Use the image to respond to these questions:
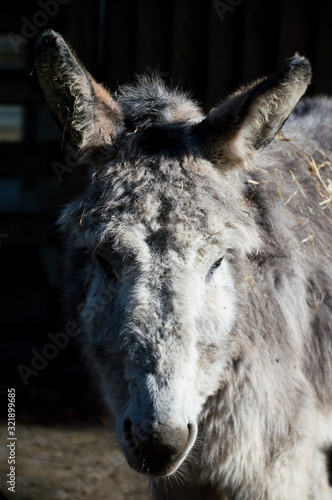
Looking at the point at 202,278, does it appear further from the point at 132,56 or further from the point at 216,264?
the point at 132,56

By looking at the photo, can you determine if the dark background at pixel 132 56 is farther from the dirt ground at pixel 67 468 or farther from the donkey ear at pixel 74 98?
the donkey ear at pixel 74 98

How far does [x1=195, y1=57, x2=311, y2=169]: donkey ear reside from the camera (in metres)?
2.69

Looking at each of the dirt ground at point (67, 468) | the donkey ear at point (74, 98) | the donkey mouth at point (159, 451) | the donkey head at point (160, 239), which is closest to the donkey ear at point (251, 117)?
the donkey head at point (160, 239)

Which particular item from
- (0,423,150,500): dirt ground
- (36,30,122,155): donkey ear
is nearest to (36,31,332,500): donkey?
(36,30,122,155): donkey ear

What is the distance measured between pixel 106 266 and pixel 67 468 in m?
2.94

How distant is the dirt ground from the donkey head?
1967 mm

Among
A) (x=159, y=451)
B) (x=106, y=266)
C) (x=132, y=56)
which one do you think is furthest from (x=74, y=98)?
(x=132, y=56)

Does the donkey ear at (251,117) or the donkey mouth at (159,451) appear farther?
the donkey ear at (251,117)

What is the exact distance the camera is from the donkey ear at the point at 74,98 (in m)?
2.68

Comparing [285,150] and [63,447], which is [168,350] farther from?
[63,447]

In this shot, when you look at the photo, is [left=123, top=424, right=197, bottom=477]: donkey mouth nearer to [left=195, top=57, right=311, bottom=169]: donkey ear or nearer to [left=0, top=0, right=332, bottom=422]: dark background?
[left=195, top=57, right=311, bottom=169]: donkey ear

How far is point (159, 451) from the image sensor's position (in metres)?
2.36

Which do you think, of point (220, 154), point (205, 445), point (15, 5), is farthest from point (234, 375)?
point (15, 5)

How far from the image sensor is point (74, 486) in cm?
480
